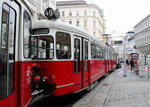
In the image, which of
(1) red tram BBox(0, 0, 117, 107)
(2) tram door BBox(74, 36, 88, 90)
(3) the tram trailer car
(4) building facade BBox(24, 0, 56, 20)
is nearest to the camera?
(1) red tram BBox(0, 0, 117, 107)

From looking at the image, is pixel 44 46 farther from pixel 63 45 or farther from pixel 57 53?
pixel 63 45

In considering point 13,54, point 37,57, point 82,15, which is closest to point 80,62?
point 37,57

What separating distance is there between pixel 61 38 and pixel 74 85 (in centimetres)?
170

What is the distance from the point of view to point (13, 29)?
3.77 m

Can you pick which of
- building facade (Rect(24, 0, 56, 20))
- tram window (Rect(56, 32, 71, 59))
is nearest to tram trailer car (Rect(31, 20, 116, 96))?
tram window (Rect(56, 32, 71, 59))

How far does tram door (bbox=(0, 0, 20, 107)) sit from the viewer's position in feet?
10.5

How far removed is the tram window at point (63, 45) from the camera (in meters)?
6.57

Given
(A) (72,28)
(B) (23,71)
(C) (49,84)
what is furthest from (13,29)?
(A) (72,28)

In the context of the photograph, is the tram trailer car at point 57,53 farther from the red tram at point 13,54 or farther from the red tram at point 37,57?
the red tram at point 13,54

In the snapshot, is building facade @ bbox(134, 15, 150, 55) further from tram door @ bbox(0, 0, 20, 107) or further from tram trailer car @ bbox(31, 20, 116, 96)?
tram door @ bbox(0, 0, 20, 107)

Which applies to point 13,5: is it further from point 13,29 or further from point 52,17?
point 52,17

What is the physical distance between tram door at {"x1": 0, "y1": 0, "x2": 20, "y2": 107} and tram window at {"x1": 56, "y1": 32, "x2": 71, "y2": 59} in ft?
8.90

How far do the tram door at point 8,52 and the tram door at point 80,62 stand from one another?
373cm

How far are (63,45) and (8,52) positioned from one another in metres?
3.38
